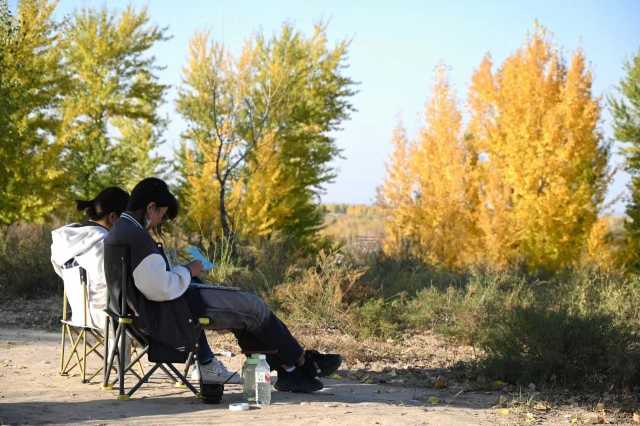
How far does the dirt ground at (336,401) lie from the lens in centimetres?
511

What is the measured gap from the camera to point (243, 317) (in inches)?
220

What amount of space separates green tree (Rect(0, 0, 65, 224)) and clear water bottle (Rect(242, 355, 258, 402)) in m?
15.7

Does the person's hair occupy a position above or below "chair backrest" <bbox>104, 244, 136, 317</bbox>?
above

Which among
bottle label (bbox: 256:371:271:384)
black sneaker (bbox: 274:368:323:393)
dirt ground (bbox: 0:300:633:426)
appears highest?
bottle label (bbox: 256:371:271:384)

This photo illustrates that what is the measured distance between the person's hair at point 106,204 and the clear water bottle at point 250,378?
1572mm

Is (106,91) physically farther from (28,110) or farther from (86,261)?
(86,261)

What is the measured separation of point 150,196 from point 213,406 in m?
1.40

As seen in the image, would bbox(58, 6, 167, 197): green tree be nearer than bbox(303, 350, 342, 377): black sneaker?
No

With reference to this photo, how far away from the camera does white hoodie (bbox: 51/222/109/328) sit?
6.01 m

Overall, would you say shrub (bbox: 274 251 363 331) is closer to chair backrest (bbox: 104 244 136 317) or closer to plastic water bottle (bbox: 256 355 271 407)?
plastic water bottle (bbox: 256 355 271 407)

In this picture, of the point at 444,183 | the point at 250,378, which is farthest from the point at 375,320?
the point at 444,183

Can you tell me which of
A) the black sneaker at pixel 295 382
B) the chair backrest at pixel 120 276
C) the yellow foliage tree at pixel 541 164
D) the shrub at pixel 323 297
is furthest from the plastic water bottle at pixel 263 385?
the yellow foliage tree at pixel 541 164

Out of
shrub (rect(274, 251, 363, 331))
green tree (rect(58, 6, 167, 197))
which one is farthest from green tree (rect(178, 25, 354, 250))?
shrub (rect(274, 251, 363, 331))

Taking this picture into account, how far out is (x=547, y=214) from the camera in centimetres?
2178
